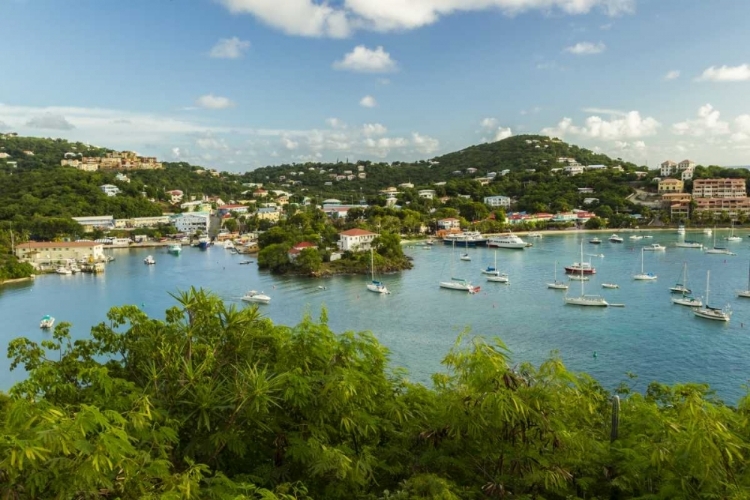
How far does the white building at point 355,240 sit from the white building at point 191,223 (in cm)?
1845

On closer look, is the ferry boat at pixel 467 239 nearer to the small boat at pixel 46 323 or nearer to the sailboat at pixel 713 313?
the sailboat at pixel 713 313

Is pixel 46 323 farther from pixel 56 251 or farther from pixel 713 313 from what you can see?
pixel 713 313

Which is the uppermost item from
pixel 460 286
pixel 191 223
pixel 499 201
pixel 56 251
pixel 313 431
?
Answer: pixel 499 201

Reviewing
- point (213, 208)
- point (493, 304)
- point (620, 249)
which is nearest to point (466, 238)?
point (620, 249)

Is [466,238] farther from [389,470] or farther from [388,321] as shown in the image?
[389,470]

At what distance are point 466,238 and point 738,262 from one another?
15510 mm

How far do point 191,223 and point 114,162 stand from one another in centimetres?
2813

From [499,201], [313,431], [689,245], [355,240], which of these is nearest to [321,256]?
[355,240]

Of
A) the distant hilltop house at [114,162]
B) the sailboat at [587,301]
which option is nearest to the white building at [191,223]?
the distant hilltop house at [114,162]

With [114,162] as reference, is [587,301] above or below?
below

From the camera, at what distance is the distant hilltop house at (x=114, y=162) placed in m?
60.2

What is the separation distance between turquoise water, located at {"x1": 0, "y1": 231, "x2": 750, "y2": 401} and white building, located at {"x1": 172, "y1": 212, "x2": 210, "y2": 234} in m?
13.9

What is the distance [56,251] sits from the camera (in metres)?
27.7

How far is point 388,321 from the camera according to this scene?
14438 millimetres
